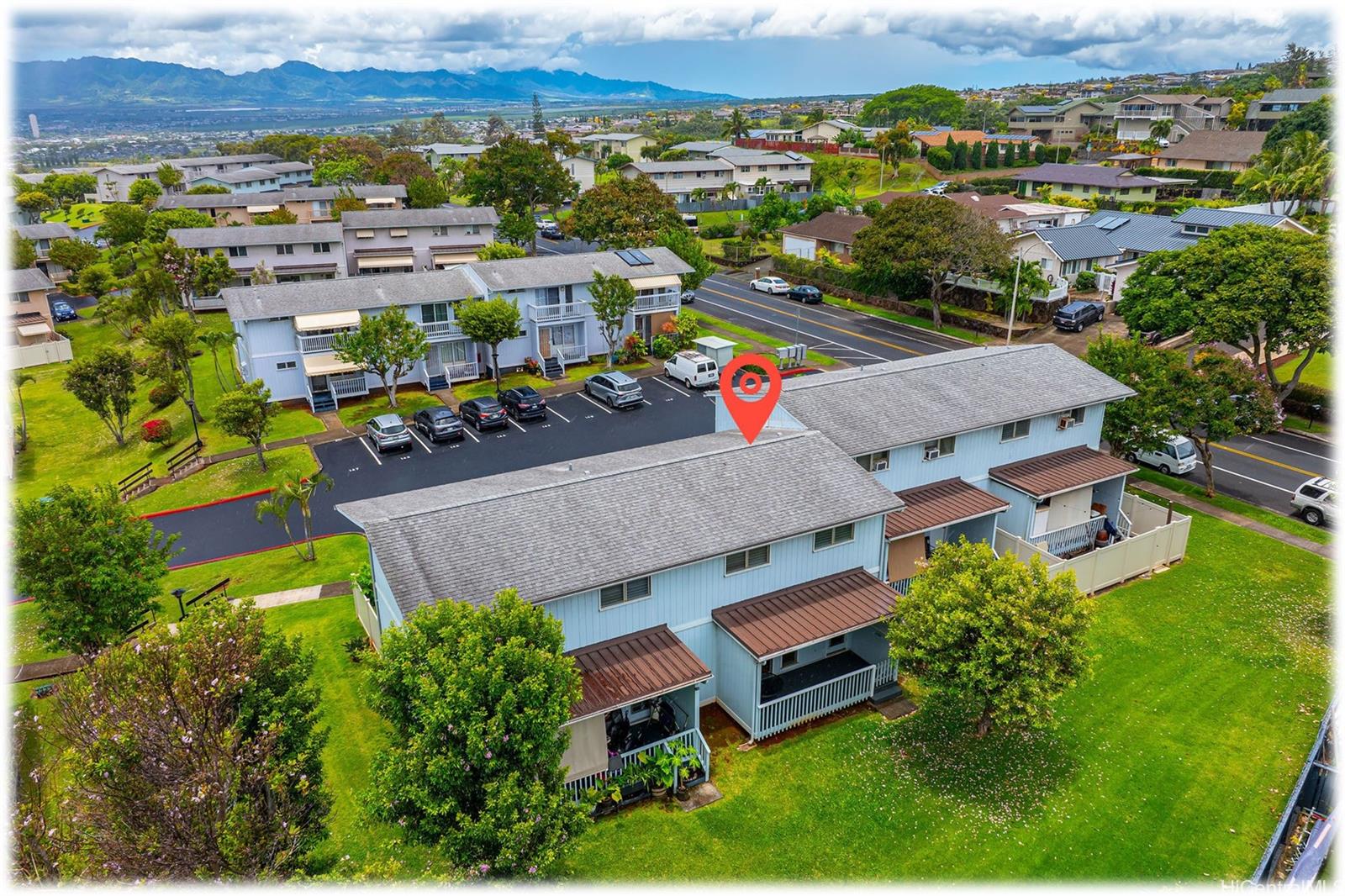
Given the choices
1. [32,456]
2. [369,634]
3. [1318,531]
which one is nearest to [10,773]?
[369,634]

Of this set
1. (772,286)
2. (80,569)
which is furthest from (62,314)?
(80,569)

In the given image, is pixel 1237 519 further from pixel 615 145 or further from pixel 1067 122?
pixel 615 145

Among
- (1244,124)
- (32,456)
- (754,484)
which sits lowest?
(32,456)


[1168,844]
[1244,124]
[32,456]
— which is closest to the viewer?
[1168,844]

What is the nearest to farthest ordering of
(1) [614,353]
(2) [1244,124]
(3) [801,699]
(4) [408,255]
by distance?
(3) [801,699], (1) [614,353], (4) [408,255], (2) [1244,124]

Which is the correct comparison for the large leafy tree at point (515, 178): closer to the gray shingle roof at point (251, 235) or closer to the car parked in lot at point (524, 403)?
the gray shingle roof at point (251, 235)

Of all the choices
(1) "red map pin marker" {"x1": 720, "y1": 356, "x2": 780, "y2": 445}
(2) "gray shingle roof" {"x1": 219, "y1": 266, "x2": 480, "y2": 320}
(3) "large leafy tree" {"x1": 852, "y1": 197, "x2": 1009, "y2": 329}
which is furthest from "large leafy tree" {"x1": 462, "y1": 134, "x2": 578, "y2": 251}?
(1) "red map pin marker" {"x1": 720, "y1": 356, "x2": 780, "y2": 445}

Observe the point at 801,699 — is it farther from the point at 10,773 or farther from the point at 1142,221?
the point at 1142,221

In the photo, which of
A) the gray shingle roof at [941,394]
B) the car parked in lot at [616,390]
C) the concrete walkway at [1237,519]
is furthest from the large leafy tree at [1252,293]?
the car parked in lot at [616,390]
